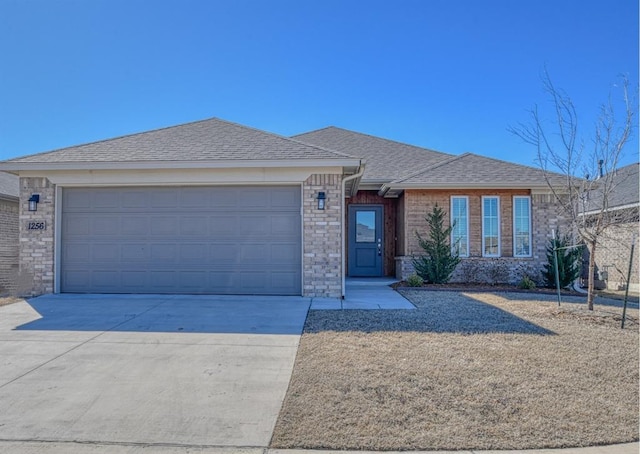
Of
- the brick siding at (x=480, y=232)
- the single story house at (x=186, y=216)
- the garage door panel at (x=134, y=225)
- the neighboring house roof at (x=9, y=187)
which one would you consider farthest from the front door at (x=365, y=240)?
the neighboring house roof at (x=9, y=187)

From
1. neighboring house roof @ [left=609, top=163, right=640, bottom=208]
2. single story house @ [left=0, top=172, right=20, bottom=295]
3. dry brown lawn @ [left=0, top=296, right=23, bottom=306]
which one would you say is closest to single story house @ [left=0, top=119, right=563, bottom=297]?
dry brown lawn @ [left=0, top=296, right=23, bottom=306]

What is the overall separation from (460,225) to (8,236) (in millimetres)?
14456

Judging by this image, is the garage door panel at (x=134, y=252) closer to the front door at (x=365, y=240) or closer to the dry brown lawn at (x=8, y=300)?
the dry brown lawn at (x=8, y=300)

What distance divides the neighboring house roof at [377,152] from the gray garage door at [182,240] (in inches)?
197

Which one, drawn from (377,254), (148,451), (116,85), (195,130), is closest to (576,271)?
(377,254)

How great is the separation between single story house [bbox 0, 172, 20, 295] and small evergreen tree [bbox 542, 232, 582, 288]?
53.0 ft

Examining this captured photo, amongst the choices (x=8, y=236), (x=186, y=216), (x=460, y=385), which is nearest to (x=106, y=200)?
(x=186, y=216)

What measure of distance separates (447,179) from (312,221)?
5.18 meters

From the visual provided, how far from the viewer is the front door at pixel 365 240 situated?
13695 mm

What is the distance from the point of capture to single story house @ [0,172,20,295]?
12.9 metres

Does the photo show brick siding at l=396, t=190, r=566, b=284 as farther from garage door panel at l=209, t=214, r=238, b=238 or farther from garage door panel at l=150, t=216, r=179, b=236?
garage door panel at l=150, t=216, r=179, b=236

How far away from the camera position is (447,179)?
11961mm

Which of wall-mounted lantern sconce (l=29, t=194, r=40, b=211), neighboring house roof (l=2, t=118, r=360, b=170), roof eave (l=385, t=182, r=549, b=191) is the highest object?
neighboring house roof (l=2, t=118, r=360, b=170)

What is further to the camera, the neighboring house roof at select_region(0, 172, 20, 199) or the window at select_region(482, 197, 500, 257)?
the neighboring house roof at select_region(0, 172, 20, 199)
